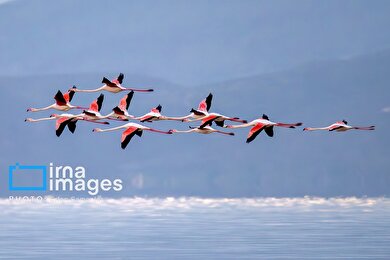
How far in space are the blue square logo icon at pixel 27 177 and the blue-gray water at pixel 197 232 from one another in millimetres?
26204

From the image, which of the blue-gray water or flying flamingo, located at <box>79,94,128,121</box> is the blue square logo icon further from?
flying flamingo, located at <box>79,94,128,121</box>

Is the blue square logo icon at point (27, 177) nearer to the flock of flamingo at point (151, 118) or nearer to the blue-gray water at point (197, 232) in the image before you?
the blue-gray water at point (197, 232)

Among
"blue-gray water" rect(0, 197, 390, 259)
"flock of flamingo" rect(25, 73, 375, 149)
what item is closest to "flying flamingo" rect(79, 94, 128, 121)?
"flock of flamingo" rect(25, 73, 375, 149)

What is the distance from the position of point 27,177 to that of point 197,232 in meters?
66.2

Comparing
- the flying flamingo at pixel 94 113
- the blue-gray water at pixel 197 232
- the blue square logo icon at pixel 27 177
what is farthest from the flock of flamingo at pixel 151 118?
the blue square logo icon at pixel 27 177

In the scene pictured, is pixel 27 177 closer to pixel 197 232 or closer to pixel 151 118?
pixel 197 232

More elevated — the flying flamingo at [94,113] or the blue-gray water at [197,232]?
the flying flamingo at [94,113]

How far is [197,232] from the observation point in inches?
2514

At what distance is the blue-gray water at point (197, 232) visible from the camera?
179ft

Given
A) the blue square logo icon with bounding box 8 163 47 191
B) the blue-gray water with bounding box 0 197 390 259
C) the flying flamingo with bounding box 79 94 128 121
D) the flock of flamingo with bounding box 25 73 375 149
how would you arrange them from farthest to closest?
the blue square logo icon with bounding box 8 163 47 191, the blue-gray water with bounding box 0 197 390 259, the flying flamingo with bounding box 79 94 128 121, the flock of flamingo with bounding box 25 73 375 149

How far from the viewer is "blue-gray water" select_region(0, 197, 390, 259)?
54.5 m

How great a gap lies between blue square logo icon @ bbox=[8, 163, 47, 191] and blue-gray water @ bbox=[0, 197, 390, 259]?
86.0ft

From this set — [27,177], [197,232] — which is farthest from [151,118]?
[27,177]

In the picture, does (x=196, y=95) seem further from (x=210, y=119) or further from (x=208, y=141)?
(x=210, y=119)
